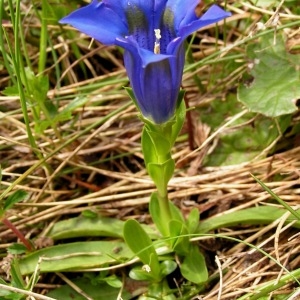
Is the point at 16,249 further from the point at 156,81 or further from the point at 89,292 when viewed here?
the point at 156,81

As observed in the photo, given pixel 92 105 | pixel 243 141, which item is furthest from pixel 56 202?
pixel 243 141

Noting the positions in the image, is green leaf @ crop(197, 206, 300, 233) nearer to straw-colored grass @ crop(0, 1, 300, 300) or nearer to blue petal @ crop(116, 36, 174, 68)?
straw-colored grass @ crop(0, 1, 300, 300)

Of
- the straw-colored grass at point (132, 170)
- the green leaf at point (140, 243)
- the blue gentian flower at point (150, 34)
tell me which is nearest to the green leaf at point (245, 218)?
the straw-colored grass at point (132, 170)

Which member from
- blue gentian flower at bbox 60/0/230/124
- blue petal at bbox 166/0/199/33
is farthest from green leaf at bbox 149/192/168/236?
blue petal at bbox 166/0/199/33

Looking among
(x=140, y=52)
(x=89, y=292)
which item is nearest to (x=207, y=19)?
(x=140, y=52)

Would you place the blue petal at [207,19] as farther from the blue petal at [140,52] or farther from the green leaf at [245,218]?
the green leaf at [245,218]

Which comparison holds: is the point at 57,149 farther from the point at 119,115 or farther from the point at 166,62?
the point at 166,62
